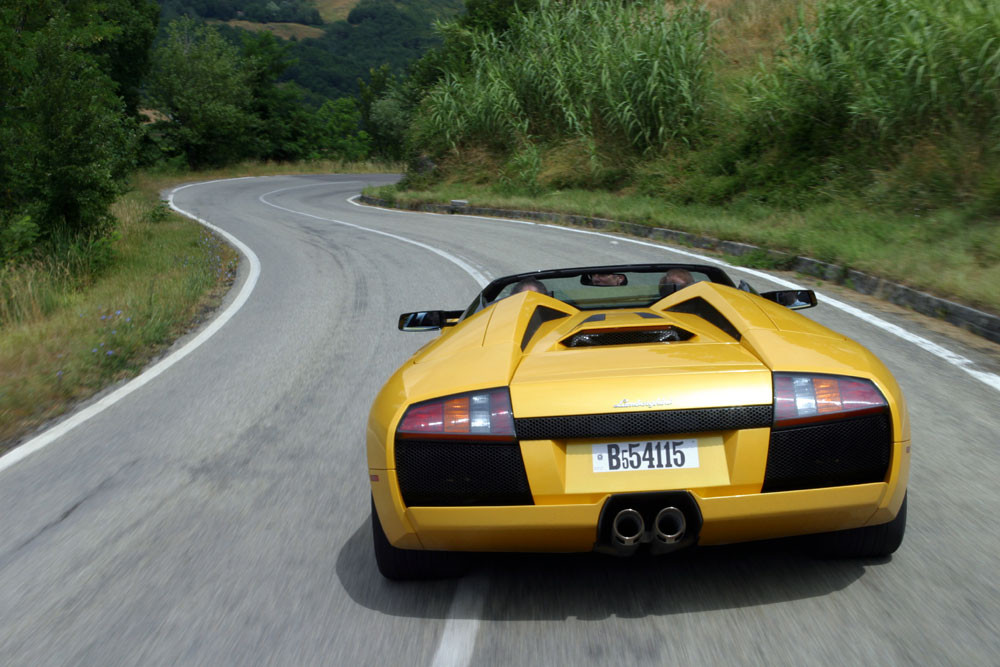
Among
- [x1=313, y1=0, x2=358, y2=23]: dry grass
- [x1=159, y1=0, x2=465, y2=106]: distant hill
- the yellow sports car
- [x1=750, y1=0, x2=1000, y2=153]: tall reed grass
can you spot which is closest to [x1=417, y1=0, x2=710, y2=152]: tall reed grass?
[x1=750, y1=0, x2=1000, y2=153]: tall reed grass

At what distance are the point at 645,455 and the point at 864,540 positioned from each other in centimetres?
94

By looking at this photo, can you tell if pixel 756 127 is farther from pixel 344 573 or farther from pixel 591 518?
pixel 591 518

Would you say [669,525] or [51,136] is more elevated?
[669,525]

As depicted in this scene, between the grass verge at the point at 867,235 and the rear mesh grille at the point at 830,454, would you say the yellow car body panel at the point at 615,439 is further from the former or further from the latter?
the grass verge at the point at 867,235

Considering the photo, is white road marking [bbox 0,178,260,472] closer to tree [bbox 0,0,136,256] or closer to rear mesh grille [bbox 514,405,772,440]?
tree [bbox 0,0,136,256]

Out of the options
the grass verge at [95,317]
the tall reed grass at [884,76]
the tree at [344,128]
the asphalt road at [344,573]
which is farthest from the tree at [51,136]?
the tree at [344,128]

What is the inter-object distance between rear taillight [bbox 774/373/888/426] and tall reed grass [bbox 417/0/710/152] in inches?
775

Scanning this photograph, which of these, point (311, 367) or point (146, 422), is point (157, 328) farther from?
point (146, 422)

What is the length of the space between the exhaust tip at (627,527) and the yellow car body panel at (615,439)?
0.22 ft

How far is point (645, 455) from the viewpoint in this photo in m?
2.60

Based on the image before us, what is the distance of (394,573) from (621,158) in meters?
21.2

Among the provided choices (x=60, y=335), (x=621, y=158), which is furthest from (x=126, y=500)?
(x=621, y=158)

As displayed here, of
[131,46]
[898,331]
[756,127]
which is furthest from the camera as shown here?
[131,46]

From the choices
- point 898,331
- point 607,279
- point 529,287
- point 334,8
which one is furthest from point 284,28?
point 529,287
